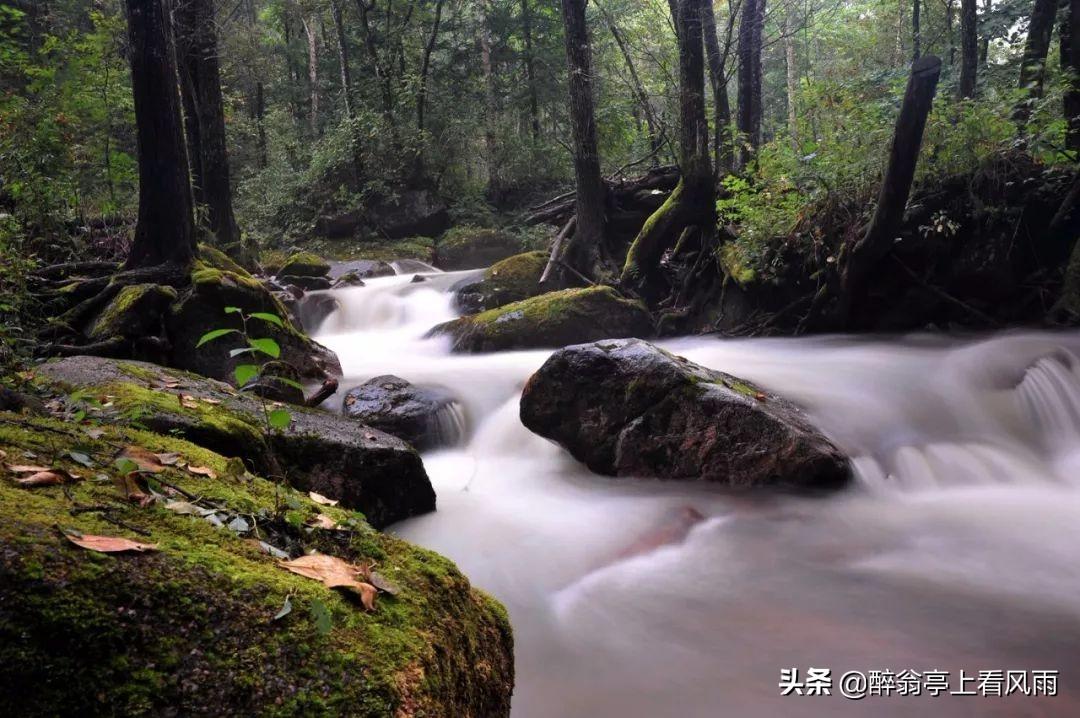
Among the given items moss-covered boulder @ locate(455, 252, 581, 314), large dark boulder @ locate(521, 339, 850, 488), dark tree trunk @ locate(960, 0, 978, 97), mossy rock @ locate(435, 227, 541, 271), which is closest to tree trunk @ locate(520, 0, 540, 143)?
mossy rock @ locate(435, 227, 541, 271)

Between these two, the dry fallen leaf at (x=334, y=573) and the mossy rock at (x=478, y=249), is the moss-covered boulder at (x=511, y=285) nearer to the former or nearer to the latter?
the mossy rock at (x=478, y=249)

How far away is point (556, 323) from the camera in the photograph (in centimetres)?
970

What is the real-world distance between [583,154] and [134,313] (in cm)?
798

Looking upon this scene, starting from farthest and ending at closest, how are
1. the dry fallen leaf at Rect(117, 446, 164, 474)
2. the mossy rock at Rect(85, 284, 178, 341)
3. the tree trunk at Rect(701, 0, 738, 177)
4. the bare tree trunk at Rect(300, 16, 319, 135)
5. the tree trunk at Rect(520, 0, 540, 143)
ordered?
the bare tree trunk at Rect(300, 16, 319, 135) → the tree trunk at Rect(520, 0, 540, 143) → the tree trunk at Rect(701, 0, 738, 177) → the mossy rock at Rect(85, 284, 178, 341) → the dry fallen leaf at Rect(117, 446, 164, 474)

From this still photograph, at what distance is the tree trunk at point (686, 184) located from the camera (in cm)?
1047

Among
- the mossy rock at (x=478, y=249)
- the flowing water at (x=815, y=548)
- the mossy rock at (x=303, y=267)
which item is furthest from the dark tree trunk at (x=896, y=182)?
the mossy rock at (x=478, y=249)

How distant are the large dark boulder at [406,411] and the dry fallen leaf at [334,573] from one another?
471 centimetres

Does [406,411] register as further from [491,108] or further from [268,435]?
[491,108]

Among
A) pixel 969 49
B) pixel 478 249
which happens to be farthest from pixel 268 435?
pixel 478 249

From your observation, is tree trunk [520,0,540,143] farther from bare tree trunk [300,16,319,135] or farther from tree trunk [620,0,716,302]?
tree trunk [620,0,716,302]

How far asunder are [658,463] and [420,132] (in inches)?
676

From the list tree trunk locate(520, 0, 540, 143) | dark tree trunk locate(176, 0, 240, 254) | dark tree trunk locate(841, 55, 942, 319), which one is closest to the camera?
dark tree trunk locate(841, 55, 942, 319)

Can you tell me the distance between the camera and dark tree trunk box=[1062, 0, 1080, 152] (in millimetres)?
8080

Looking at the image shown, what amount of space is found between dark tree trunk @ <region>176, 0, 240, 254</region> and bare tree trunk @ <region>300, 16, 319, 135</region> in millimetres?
11903
